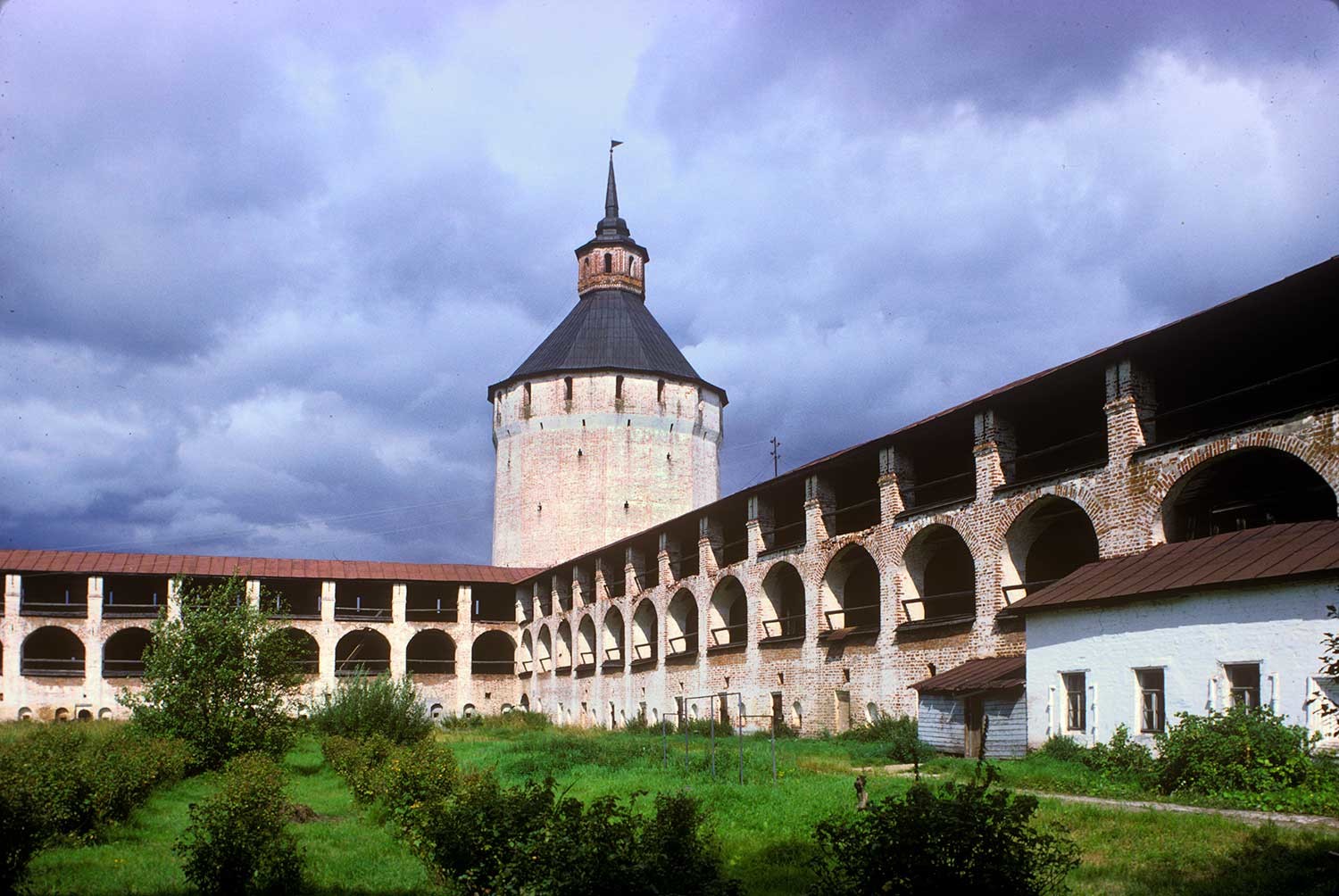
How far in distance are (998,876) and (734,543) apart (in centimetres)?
2481

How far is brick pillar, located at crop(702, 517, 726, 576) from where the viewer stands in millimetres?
32219

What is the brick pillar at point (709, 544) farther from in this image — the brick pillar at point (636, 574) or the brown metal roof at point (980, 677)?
the brown metal roof at point (980, 677)

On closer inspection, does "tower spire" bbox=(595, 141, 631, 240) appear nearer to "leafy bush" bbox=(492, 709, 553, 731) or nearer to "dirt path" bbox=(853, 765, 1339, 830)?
"leafy bush" bbox=(492, 709, 553, 731)

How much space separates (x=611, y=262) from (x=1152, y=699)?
42.5 meters

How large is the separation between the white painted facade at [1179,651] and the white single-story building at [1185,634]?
0.04ft

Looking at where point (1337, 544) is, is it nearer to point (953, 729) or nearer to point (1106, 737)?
point (1106, 737)

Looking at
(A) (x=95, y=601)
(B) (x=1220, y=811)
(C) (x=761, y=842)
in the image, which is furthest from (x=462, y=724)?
(B) (x=1220, y=811)

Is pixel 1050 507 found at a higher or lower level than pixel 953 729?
higher

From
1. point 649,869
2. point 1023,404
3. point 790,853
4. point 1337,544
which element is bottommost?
point 790,853

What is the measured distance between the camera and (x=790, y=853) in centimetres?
1128

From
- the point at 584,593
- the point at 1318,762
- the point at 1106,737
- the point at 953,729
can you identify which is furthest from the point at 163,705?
the point at 584,593

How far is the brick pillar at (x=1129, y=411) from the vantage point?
59.4 feet

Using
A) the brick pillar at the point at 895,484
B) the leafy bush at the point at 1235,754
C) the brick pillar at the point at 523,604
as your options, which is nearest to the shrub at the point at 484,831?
the leafy bush at the point at 1235,754

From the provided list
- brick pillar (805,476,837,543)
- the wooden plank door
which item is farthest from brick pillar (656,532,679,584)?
the wooden plank door
